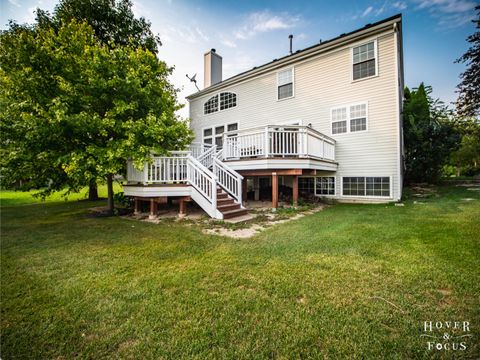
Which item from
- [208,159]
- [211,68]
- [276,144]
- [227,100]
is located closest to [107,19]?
[211,68]

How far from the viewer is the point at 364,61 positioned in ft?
30.2

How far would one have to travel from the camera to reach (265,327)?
1.83m

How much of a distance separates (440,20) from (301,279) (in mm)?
5112

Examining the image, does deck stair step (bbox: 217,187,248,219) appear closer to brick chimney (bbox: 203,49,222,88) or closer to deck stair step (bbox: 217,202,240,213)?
deck stair step (bbox: 217,202,240,213)

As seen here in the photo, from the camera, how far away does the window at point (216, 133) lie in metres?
13.6

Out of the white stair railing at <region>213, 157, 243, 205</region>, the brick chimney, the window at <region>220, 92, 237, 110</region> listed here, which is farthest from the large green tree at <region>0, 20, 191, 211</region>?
the brick chimney

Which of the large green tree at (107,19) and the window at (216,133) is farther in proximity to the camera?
the window at (216,133)

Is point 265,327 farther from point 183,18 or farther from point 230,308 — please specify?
point 183,18

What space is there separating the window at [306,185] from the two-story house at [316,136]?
5cm

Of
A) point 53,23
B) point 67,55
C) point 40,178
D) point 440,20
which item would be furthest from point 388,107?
point 53,23

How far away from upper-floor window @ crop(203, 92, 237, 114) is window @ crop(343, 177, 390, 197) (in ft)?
26.5

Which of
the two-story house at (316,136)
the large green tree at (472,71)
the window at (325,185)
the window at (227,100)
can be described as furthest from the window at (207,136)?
the large green tree at (472,71)

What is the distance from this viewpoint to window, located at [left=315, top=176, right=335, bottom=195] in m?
10.3

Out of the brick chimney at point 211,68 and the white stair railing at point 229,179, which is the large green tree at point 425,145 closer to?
the white stair railing at point 229,179
